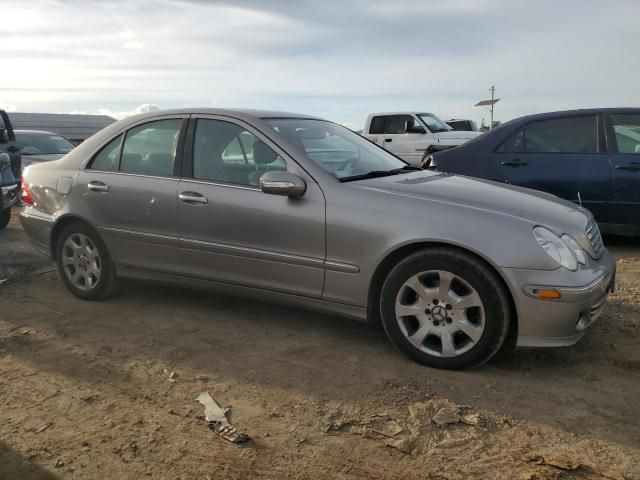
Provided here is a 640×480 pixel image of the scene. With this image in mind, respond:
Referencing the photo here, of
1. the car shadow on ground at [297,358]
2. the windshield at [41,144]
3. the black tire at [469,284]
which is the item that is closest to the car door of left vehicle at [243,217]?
the car shadow on ground at [297,358]

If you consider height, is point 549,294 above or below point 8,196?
below

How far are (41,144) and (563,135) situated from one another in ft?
31.4

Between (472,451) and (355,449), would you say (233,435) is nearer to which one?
(355,449)

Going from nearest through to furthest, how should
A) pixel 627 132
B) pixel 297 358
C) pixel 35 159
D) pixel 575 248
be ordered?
pixel 575 248 < pixel 297 358 < pixel 627 132 < pixel 35 159

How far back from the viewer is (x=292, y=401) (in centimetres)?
304

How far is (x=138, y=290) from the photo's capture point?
504 cm

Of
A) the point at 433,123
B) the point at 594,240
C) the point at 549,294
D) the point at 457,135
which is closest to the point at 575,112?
the point at 594,240

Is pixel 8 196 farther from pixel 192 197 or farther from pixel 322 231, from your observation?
pixel 322 231

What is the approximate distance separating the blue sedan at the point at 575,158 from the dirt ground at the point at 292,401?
2.03 meters

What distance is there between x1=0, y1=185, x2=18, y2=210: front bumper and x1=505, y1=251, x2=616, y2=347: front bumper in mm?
6838

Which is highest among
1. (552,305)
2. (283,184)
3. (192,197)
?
(283,184)

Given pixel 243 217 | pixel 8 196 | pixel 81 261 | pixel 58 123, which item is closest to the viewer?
pixel 243 217

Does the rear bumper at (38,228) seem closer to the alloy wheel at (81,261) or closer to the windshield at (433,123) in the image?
the alloy wheel at (81,261)

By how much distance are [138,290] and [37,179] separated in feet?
4.11
